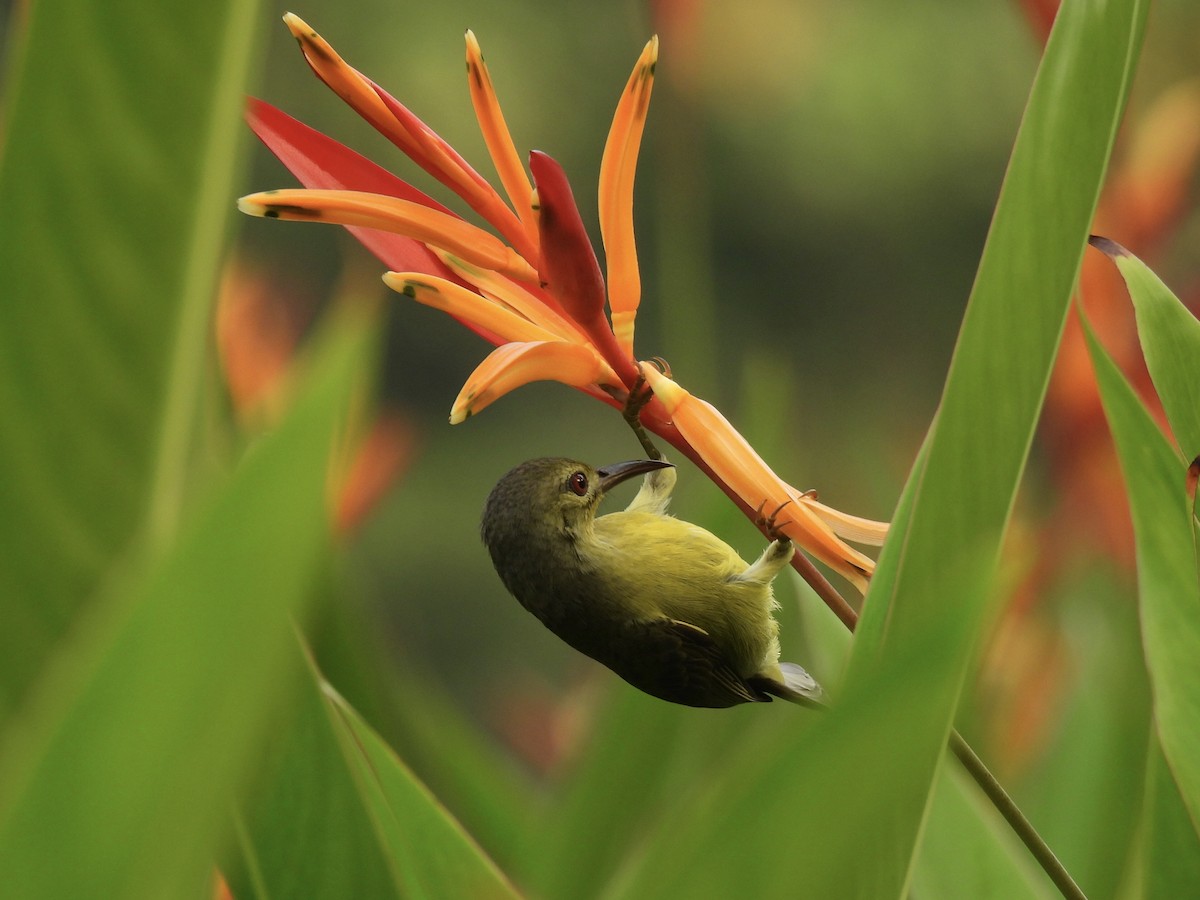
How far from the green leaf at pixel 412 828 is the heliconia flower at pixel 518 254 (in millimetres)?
104

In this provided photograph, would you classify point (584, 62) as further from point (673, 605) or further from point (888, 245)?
point (673, 605)

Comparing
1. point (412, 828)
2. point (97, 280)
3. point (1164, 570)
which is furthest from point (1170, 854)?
point (97, 280)

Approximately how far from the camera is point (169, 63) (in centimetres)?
25

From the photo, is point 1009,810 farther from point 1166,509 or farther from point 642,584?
point 642,584

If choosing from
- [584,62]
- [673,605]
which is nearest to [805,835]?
[673,605]

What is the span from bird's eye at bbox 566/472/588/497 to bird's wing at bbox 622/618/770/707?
0.13 meters

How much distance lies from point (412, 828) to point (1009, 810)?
6.9 inches

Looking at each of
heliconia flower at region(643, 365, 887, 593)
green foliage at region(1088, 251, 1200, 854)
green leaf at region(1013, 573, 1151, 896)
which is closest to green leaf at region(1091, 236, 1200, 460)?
green foliage at region(1088, 251, 1200, 854)

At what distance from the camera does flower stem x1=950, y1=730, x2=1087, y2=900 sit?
0.30 meters

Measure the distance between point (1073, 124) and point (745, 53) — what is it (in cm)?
308

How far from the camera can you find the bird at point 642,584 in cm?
48

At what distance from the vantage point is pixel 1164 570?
1.15ft

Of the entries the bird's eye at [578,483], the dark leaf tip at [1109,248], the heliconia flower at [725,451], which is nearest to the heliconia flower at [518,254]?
the heliconia flower at [725,451]

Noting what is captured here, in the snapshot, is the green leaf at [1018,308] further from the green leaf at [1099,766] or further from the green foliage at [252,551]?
the green leaf at [1099,766]
